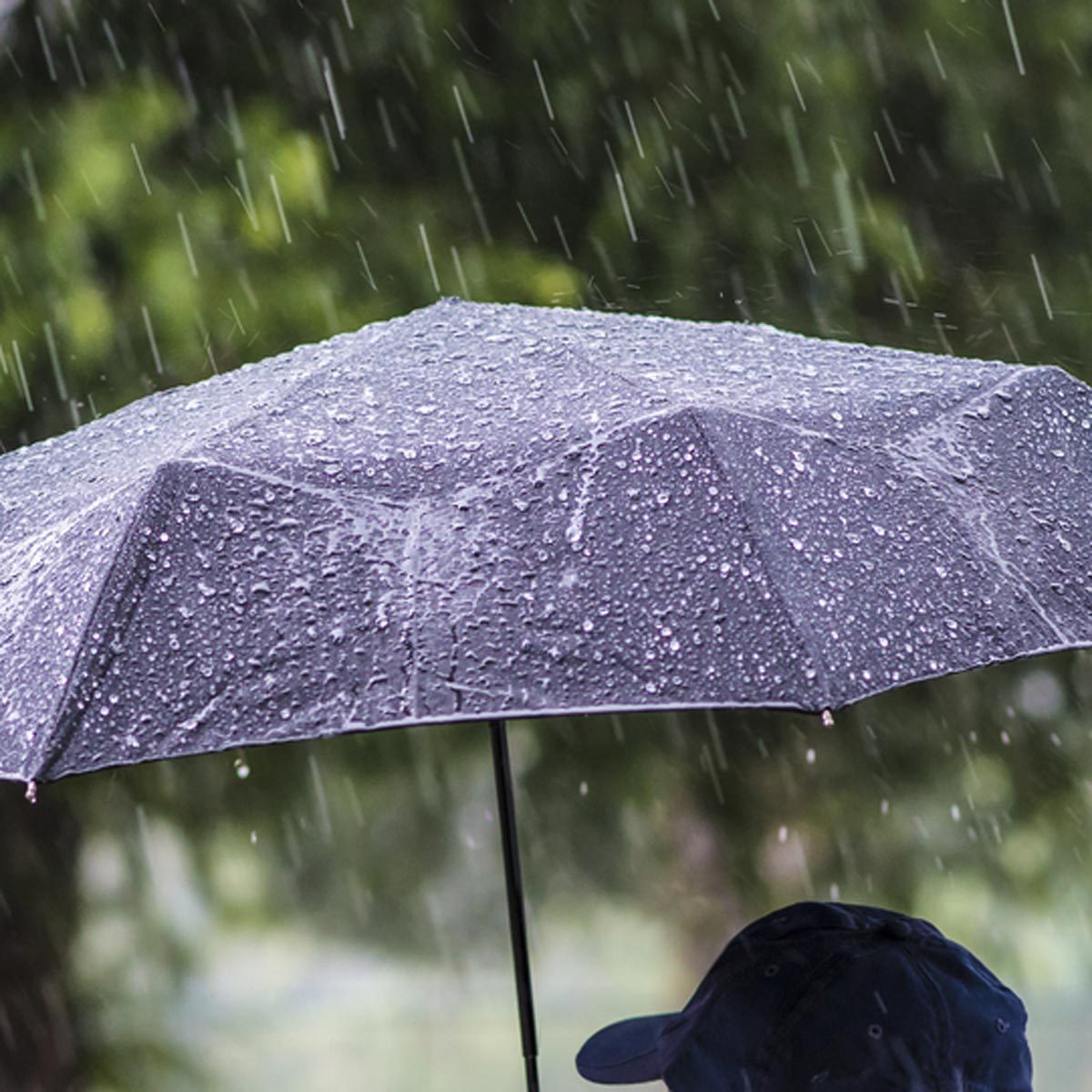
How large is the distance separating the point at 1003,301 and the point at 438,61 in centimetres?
161

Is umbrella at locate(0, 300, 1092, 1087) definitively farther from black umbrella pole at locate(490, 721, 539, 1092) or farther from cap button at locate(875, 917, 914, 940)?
black umbrella pole at locate(490, 721, 539, 1092)

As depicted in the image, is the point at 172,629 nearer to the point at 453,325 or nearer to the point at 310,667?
the point at 310,667

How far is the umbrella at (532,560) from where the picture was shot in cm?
129

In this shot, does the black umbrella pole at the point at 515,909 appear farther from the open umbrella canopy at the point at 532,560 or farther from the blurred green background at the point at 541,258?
the blurred green background at the point at 541,258

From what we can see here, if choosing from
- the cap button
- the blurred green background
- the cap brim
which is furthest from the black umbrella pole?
the blurred green background

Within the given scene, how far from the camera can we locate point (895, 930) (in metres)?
1.78

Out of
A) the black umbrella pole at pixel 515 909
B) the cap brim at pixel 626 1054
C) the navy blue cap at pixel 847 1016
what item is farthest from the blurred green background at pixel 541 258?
the navy blue cap at pixel 847 1016

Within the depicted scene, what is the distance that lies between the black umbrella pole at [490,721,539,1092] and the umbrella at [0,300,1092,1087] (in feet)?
2.43

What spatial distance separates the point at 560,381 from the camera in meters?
1.69

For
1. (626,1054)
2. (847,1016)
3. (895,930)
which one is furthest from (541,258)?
(847,1016)

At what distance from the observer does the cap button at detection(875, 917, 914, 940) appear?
1.77 metres

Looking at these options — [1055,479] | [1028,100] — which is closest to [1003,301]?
[1028,100]

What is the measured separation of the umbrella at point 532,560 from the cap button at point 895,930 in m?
0.49

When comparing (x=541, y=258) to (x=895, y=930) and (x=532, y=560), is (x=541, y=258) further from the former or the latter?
(x=532, y=560)
